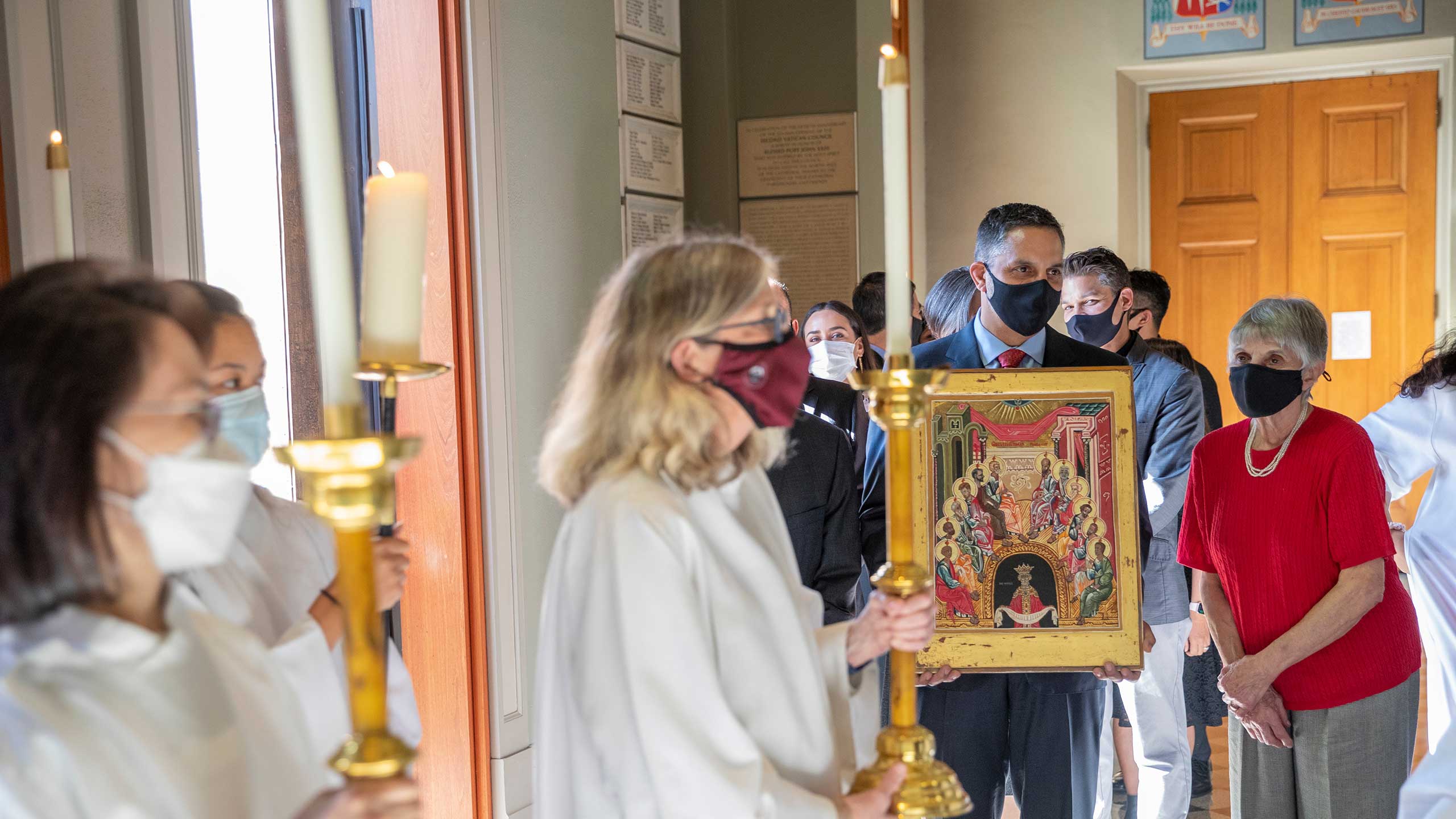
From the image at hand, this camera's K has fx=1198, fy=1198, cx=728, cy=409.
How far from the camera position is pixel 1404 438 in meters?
2.89

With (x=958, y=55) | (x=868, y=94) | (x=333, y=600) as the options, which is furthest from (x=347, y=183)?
(x=958, y=55)

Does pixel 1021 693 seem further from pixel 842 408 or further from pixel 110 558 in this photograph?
pixel 110 558

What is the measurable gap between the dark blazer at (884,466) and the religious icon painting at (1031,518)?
15 centimetres

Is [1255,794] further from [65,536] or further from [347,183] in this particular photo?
[347,183]

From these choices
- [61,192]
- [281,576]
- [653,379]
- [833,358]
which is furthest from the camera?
[833,358]

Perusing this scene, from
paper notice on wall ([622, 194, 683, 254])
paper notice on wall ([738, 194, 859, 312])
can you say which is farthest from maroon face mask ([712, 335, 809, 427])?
paper notice on wall ([738, 194, 859, 312])

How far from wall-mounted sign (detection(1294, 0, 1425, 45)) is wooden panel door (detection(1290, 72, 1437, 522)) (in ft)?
1.20

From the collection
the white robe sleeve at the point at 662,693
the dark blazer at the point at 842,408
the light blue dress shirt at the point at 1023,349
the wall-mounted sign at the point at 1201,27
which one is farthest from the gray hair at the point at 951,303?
the wall-mounted sign at the point at 1201,27

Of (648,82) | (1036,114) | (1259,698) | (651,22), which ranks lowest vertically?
(1259,698)

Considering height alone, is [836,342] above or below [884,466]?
above

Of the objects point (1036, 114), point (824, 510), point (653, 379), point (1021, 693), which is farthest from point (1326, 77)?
point (653, 379)

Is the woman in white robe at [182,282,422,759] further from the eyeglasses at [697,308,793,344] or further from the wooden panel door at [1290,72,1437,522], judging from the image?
the wooden panel door at [1290,72,1437,522]

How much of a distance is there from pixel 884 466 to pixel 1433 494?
131cm

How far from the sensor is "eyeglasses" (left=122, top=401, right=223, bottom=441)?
1046 millimetres
